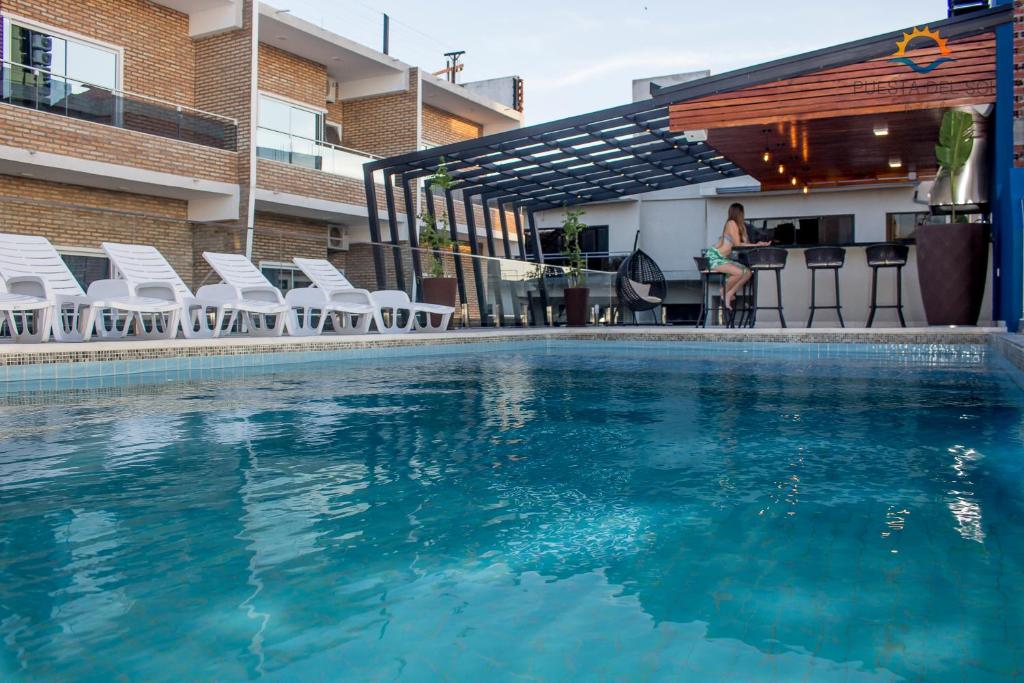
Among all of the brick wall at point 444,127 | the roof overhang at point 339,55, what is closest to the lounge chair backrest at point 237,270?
the roof overhang at point 339,55

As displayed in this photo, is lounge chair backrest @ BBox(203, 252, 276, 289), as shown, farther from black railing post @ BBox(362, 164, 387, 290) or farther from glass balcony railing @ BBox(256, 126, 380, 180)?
glass balcony railing @ BBox(256, 126, 380, 180)

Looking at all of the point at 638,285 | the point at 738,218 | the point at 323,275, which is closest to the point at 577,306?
the point at 638,285

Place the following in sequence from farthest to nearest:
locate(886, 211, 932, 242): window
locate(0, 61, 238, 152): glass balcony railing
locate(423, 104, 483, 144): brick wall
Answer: locate(423, 104, 483, 144): brick wall
locate(886, 211, 932, 242): window
locate(0, 61, 238, 152): glass balcony railing

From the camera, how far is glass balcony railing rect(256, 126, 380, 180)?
1631 centimetres

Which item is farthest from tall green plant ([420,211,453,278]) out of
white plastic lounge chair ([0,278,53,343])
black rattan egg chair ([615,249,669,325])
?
white plastic lounge chair ([0,278,53,343])

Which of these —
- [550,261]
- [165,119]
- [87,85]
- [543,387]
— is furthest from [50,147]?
[550,261]

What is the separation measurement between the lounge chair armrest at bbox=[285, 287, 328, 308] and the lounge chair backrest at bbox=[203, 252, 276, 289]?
1.41 feet

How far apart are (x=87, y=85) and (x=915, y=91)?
12.3 metres

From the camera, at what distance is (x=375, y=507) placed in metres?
2.50

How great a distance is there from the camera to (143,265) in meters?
8.85

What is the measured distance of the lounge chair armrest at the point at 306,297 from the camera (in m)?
10.6

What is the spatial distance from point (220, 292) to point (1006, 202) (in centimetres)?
903

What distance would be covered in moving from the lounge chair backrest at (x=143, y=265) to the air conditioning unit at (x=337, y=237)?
9.61 metres

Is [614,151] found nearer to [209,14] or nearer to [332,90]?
[209,14]
